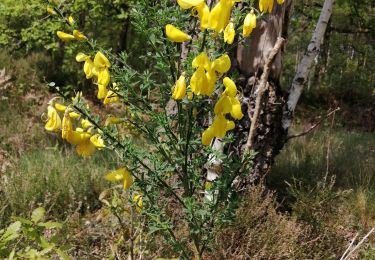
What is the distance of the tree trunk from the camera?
283 centimetres

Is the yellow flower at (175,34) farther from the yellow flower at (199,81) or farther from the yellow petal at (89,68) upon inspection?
the yellow petal at (89,68)

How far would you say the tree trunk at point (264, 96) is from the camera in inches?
111

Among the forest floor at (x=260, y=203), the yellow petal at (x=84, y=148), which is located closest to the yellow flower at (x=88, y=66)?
the yellow petal at (x=84, y=148)

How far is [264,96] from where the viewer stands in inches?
114

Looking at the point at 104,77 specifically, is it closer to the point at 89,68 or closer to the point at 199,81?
the point at 89,68

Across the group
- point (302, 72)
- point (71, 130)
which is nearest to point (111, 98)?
point (71, 130)

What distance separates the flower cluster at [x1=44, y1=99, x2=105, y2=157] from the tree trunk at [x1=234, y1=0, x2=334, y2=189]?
1.28m

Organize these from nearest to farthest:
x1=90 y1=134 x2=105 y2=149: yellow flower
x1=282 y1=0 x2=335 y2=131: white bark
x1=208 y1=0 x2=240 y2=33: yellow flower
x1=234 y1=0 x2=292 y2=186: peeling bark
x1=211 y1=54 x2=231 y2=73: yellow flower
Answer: x1=208 y1=0 x2=240 y2=33: yellow flower → x1=211 y1=54 x2=231 y2=73: yellow flower → x1=90 y1=134 x2=105 y2=149: yellow flower → x1=234 y1=0 x2=292 y2=186: peeling bark → x1=282 y1=0 x2=335 y2=131: white bark

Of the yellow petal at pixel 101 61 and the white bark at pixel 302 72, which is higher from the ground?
the white bark at pixel 302 72

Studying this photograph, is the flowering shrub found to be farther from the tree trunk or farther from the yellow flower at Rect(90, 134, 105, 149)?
the tree trunk

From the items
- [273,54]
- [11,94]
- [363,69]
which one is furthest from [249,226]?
[363,69]

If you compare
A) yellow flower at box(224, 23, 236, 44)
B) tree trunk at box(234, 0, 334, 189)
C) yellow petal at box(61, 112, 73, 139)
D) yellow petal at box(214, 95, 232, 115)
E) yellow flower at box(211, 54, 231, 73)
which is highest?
tree trunk at box(234, 0, 334, 189)

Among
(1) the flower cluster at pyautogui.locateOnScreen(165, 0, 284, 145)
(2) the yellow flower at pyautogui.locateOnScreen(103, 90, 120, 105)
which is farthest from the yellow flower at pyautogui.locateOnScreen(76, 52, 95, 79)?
(1) the flower cluster at pyautogui.locateOnScreen(165, 0, 284, 145)

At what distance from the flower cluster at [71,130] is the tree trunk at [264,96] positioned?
1.28 metres
